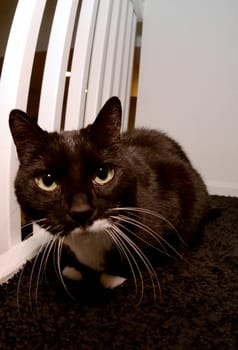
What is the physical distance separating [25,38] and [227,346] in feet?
2.63

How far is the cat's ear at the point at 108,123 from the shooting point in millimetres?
693

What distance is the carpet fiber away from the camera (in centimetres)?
56

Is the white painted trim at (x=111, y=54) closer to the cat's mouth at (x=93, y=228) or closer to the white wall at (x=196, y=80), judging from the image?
the white wall at (x=196, y=80)

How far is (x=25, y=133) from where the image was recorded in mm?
674

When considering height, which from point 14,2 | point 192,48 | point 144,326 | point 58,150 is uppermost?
point 14,2

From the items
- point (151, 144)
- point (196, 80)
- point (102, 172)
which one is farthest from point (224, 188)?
point (102, 172)

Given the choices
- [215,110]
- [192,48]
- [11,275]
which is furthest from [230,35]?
[11,275]

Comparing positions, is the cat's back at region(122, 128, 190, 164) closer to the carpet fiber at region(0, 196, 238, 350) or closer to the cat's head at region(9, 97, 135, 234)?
the cat's head at region(9, 97, 135, 234)

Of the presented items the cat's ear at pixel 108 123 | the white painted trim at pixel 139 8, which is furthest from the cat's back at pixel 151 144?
the white painted trim at pixel 139 8

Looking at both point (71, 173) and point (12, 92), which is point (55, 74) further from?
point (71, 173)

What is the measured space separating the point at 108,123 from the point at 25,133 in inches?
7.0

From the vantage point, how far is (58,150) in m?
0.65

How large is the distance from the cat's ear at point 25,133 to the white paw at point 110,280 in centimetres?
33

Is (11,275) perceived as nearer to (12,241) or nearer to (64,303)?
(12,241)
